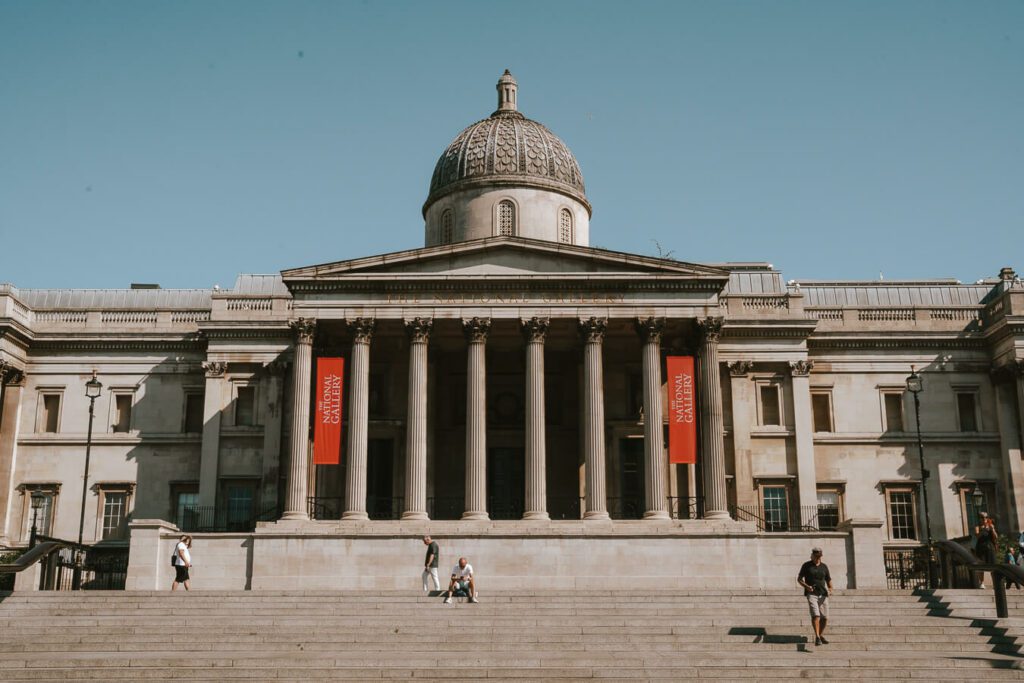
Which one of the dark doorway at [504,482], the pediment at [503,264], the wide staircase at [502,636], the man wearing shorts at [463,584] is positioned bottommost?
the wide staircase at [502,636]

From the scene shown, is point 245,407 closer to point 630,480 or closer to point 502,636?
point 630,480

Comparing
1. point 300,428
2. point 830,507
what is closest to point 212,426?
point 300,428

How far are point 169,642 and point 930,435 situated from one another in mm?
31729

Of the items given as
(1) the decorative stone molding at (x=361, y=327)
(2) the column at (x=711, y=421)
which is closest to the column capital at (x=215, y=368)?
(1) the decorative stone molding at (x=361, y=327)

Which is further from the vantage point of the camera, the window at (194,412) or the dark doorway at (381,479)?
the window at (194,412)

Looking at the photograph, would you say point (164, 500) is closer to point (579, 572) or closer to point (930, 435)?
point (579, 572)

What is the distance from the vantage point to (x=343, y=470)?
136ft

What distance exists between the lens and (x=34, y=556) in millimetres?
32188

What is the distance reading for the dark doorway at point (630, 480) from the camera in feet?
136

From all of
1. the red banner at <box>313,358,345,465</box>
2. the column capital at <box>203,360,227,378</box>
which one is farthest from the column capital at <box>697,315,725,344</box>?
the column capital at <box>203,360,227,378</box>

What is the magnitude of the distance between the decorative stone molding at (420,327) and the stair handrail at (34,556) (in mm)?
12802

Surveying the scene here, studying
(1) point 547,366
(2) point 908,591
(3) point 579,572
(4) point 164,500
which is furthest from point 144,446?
(2) point 908,591

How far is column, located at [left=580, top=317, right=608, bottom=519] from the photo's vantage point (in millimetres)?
37281

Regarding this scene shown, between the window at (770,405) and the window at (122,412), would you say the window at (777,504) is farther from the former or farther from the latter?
the window at (122,412)
